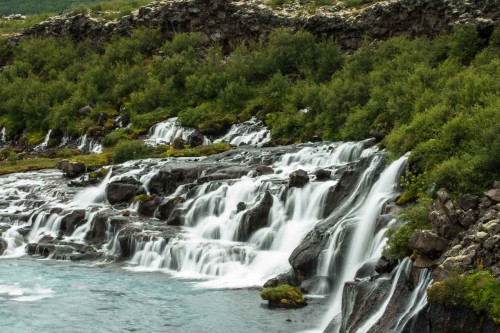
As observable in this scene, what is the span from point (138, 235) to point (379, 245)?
1408 cm

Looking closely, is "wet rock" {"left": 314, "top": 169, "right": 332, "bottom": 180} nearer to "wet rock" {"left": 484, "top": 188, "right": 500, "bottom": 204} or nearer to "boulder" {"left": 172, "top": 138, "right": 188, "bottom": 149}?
"wet rock" {"left": 484, "top": 188, "right": 500, "bottom": 204}

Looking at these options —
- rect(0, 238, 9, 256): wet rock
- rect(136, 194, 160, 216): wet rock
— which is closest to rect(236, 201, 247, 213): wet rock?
rect(136, 194, 160, 216): wet rock

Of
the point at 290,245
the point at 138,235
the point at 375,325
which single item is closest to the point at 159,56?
the point at 138,235

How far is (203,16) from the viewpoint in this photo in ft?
253

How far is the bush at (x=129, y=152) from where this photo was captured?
51375 mm

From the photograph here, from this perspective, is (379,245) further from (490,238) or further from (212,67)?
(212,67)

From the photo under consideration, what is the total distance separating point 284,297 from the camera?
25578 mm

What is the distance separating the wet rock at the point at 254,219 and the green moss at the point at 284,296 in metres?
7.51

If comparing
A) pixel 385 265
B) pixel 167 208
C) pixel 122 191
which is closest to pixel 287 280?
pixel 385 265

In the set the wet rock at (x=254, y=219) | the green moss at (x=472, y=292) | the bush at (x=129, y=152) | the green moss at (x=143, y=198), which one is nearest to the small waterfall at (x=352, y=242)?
the wet rock at (x=254, y=219)

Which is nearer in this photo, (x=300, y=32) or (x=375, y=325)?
(x=375, y=325)

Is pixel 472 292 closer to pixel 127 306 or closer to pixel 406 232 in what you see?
pixel 406 232

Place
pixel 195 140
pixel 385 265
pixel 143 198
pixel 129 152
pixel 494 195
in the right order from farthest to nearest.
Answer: pixel 195 140, pixel 129 152, pixel 143 198, pixel 385 265, pixel 494 195

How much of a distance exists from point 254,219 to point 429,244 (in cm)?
1471
